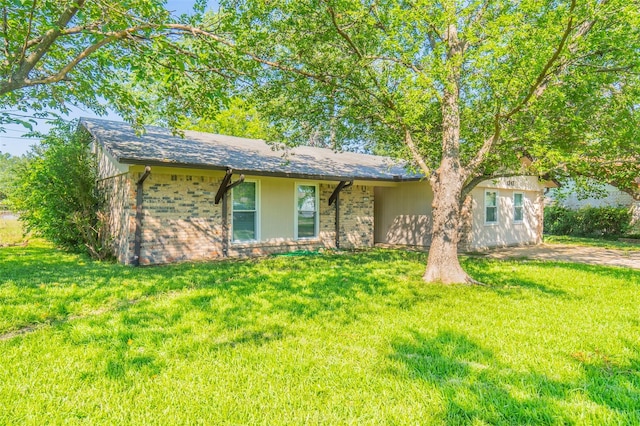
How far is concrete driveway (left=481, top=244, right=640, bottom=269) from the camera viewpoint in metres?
10.1

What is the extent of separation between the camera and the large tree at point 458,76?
17.3 ft

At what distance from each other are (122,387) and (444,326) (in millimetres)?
3329

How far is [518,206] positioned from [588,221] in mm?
6706

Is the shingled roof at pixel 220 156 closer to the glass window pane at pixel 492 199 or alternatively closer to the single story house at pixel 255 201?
the single story house at pixel 255 201

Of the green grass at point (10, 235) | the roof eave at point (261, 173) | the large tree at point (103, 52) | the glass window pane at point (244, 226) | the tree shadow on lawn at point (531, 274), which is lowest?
the tree shadow on lawn at point (531, 274)

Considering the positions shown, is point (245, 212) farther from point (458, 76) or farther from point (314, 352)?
point (314, 352)

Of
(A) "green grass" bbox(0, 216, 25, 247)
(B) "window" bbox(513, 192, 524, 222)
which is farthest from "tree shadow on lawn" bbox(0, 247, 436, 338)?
(B) "window" bbox(513, 192, 524, 222)

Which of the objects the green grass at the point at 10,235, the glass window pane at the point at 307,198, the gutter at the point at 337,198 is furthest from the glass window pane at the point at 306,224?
the green grass at the point at 10,235

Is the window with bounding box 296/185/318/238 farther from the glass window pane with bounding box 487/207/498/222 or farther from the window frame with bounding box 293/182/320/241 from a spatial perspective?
the glass window pane with bounding box 487/207/498/222

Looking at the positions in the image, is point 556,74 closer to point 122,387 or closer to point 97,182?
point 122,387

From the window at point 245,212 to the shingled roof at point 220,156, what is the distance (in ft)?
2.43

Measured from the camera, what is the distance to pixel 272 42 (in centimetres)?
693

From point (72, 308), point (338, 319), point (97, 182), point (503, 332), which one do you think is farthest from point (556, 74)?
point (97, 182)

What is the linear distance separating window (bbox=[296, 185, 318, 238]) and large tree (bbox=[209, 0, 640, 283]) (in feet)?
12.3
